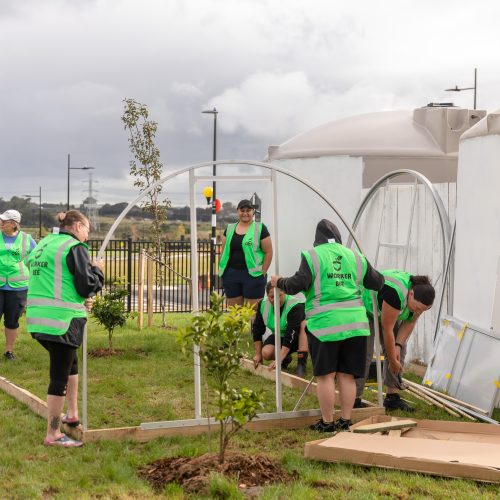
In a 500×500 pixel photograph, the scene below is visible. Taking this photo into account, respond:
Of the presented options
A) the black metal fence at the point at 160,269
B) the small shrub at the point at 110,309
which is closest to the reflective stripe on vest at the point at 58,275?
the small shrub at the point at 110,309

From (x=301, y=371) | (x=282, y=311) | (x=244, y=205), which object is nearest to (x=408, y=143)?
(x=244, y=205)

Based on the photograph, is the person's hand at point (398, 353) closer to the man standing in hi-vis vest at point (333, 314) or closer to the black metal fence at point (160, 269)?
the man standing in hi-vis vest at point (333, 314)

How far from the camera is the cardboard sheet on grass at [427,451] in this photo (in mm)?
5332

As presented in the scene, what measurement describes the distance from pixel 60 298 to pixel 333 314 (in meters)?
2.06

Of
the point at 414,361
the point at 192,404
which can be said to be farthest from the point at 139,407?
the point at 414,361

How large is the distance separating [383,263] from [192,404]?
4.10 meters


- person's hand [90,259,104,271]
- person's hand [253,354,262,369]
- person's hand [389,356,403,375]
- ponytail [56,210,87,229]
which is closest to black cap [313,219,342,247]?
person's hand [389,356,403,375]

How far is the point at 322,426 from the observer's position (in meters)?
6.69

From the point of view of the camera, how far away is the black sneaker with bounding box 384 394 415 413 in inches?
300

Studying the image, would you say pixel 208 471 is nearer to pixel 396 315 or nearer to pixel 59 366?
pixel 59 366

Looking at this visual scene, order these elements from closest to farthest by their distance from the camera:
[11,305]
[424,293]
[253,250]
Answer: [424,293], [253,250], [11,305]

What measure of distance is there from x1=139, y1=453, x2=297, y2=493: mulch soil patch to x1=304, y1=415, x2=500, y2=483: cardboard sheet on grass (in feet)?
1.30

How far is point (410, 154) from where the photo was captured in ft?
37.1

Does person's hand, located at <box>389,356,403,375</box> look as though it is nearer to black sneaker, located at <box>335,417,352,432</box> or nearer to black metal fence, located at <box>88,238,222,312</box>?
black sneaker, located at <box>335,417,352,432</box>
